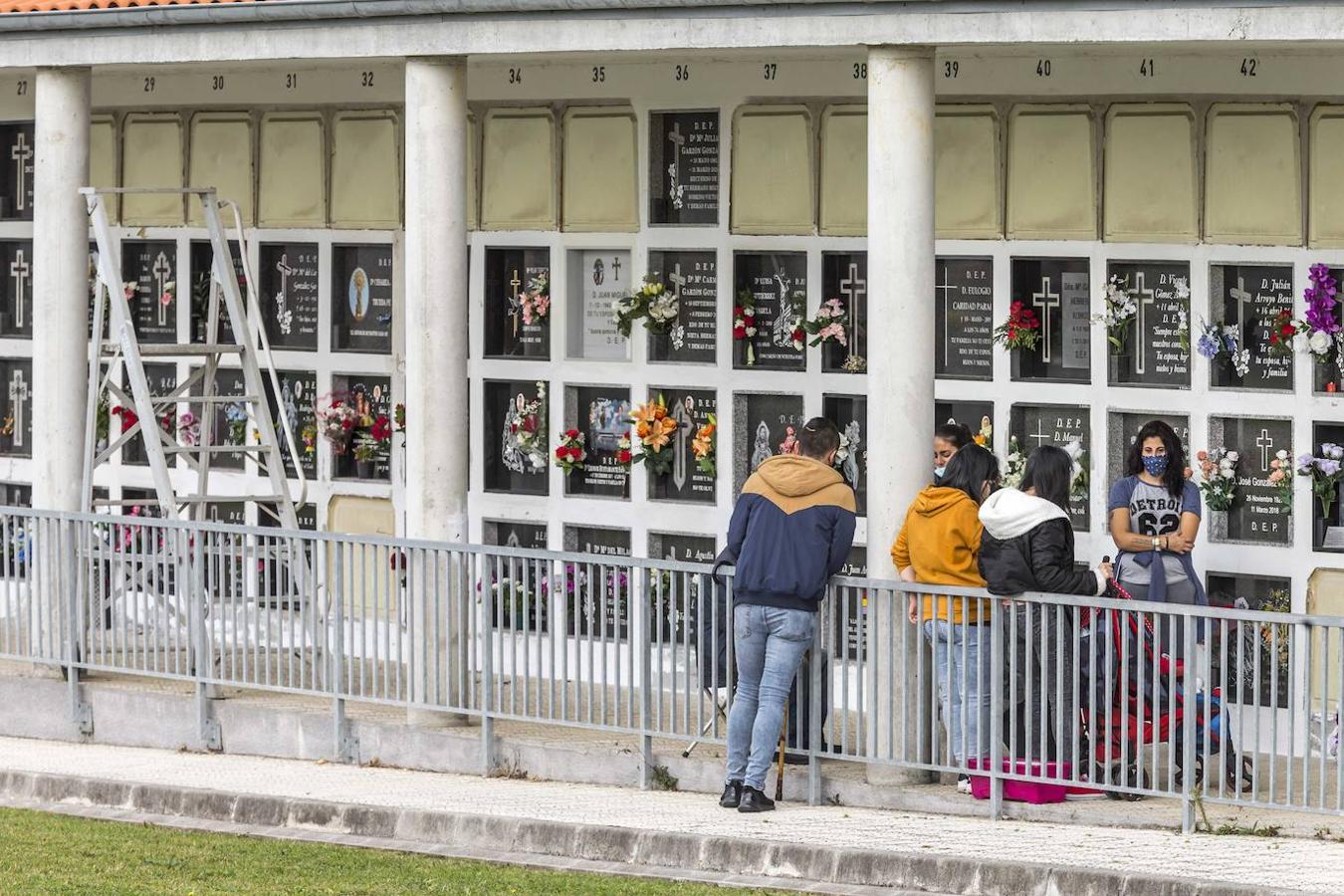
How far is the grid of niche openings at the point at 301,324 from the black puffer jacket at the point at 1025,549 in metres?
5.24

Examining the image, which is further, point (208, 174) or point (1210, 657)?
point (208, 174)

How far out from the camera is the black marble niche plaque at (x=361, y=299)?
1544cm

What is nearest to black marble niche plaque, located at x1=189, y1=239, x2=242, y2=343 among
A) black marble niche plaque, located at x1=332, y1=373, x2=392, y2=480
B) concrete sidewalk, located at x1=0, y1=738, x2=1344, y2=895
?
black marble niche plaque, located at x1=332, y1=373, x2=392, y2=480

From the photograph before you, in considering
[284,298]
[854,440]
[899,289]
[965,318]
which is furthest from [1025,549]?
[284,298]

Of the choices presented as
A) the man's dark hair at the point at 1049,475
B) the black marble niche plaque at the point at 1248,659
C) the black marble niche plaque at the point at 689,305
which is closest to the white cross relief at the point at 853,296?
the black marble niche plaque at the point at 689,305

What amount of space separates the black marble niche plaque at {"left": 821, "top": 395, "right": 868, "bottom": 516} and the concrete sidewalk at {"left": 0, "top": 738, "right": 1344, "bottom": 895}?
8.42ft

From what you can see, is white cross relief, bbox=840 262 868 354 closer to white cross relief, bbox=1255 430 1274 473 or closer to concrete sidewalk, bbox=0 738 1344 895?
white cross relief, bbox=1255 430 1274 473

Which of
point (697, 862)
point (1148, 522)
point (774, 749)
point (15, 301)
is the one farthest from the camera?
point (15, 301)

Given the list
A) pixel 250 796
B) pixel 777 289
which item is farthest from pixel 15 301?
pixel 250 796

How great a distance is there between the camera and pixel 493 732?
488 inches

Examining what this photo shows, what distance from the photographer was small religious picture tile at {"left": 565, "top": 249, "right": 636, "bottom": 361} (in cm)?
1456

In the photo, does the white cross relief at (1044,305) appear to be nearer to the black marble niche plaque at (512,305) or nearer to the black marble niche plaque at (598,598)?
the black marble niche plaque at (598,598)

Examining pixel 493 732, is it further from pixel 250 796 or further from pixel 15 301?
pixel 15 301

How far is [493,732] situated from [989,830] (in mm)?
2668
